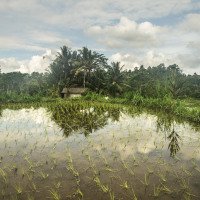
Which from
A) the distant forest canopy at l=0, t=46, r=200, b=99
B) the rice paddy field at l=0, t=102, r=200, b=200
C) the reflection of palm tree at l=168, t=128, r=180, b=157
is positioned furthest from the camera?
the distant forest canopy at l=0, t=46, r=200, b=99

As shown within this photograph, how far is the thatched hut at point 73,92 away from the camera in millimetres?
34062

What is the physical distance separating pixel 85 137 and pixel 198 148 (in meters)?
4.04

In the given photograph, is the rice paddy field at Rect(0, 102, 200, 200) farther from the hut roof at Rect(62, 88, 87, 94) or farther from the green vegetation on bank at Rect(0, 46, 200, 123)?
the hut roof at Rect(62, 88, 87, 94)

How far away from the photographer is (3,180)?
625 centimetres

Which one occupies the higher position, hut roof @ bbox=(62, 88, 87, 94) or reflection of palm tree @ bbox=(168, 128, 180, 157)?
hut roof @ bbox=(62, 88, 87, 94)

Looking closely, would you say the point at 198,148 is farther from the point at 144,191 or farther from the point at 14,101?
the point at 14,101

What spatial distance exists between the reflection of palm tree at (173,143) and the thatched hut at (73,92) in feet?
74.7

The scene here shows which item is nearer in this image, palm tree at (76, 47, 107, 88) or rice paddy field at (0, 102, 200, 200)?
rice paddy field at (0, 102, 200, 200)

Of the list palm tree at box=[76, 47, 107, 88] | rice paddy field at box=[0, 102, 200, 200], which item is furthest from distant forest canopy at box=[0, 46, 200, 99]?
rice paddy field at box=[0, 102, 200, 200]

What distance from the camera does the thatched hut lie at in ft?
112

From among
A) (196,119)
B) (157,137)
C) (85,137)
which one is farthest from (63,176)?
(196,119)

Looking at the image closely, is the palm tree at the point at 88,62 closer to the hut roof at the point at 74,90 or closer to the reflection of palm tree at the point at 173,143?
the hut roof at the point at 74,90


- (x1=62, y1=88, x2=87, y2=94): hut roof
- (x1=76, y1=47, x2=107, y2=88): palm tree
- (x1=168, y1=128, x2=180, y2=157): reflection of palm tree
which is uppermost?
(x1=76, y1=47, x2=107, y2=88): palm tree

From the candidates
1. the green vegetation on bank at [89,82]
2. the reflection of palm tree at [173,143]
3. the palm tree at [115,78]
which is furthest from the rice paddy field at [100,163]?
the palm tree at [115,78]
